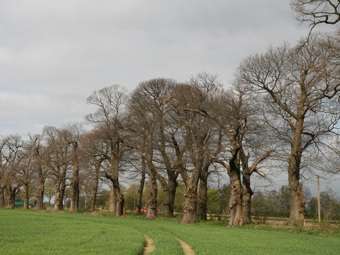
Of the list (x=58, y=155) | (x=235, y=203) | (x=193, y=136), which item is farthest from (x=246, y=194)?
(x=58, y=155)

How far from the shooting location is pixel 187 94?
25859 mm

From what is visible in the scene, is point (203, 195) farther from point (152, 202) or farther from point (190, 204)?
point (152, 202)

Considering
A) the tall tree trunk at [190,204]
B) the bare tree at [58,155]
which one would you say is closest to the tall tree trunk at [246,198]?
the tall tree trunk at [190,204]

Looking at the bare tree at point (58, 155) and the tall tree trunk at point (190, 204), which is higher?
the bare tree at point (58, 155)

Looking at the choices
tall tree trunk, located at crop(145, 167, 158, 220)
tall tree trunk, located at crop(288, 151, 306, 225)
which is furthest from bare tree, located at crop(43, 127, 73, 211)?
tall tree trunk, located at crop(288, 151, 306, 225)

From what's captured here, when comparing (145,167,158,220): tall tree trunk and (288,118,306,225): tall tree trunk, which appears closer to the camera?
(288,118,306,225): tall tree trunk

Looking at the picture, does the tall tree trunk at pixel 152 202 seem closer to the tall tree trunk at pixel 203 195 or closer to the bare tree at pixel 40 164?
the tall tree trunk at pixel 203 195

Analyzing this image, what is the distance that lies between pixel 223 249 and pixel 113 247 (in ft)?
12.7

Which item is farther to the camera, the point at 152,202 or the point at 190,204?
the point at 152,202

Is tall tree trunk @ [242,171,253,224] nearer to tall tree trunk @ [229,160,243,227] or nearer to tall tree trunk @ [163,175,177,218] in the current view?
tall tree trunk @ [229,160,243,227]

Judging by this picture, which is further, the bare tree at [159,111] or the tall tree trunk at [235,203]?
the bare tree at [159,111]

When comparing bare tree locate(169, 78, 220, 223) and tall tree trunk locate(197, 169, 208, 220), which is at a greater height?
bare tree locate(169, 78, 220, 223)

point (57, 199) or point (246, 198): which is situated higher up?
point (246, 198)

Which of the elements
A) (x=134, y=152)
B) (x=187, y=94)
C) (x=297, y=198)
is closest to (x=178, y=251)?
(x=297, y=198)
